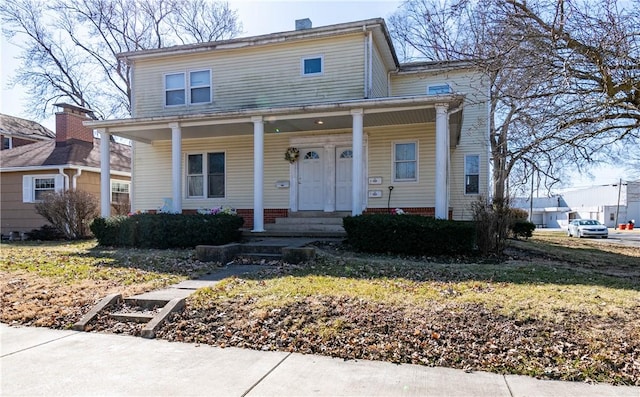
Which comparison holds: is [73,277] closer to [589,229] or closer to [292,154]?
[292,154]

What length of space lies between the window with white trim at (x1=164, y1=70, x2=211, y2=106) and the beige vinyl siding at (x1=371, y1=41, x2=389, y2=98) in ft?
18.5

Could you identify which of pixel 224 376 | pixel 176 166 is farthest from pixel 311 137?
pixel 224 376

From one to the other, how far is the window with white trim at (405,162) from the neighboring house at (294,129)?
1.3 inches

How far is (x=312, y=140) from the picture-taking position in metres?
13.5

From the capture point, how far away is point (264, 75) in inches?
548

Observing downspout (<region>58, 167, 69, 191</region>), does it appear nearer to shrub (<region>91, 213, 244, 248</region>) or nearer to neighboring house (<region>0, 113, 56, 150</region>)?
shrub (<region>91, 213, 244, 248</region>)

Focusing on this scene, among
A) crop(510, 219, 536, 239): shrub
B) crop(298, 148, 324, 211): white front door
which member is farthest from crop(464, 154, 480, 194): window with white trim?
crop(298, 148, 324, 211): white front door

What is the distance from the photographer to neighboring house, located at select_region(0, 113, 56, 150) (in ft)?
80.1

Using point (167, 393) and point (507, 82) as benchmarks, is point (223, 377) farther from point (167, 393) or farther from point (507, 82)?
point (507, 82)

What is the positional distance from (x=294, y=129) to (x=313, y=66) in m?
2.11

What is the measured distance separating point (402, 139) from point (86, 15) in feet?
77.0

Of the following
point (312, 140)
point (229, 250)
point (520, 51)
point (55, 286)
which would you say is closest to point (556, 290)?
point (520, 51)

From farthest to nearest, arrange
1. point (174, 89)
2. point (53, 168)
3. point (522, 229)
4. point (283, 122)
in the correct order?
point (522, 229) → point (53, 168) → point (174, 89) → point (283, 122)

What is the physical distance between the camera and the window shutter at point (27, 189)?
17.7m
